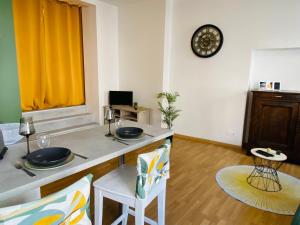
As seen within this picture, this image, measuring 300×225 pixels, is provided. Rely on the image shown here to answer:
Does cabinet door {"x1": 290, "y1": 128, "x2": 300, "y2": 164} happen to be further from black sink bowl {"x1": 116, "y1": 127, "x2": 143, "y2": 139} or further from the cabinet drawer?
black sink bowl {"x1": 116, "y1": 127, "x2": 143, "y2": 139}

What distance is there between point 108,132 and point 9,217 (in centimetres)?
121

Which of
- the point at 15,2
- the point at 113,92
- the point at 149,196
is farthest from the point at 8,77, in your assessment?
the point at 149,196

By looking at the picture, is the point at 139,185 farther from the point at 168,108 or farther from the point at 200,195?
the point at 168,108

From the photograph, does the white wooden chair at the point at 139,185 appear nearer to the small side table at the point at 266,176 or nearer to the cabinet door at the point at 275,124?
the small side table at the point at 266,176

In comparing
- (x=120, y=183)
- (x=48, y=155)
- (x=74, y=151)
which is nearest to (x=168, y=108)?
(x=120, y=183)

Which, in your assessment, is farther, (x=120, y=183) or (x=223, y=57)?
(x=223, y=57)

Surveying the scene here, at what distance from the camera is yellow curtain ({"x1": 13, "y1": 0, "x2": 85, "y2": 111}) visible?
146 inches

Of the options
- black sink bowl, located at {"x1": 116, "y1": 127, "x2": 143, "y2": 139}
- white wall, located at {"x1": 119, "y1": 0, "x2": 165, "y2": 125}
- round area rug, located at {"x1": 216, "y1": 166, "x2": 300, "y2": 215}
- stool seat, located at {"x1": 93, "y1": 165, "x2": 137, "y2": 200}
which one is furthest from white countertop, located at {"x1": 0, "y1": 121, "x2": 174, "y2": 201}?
white wall, located at {"x1": 119, "y1": 0, "x2": 165, "y2": 125}

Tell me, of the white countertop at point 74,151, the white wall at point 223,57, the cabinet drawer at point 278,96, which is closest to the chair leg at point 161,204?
the white countertop at point 74,151

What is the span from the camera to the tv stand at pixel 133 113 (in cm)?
428

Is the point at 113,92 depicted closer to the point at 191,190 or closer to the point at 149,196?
the point at 191,190

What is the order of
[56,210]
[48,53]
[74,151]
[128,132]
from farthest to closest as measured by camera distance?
[48,53] < [128,132] < [74,151] < [56,210]

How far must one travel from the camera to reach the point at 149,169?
1.35 m

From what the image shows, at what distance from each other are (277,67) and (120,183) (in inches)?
130
